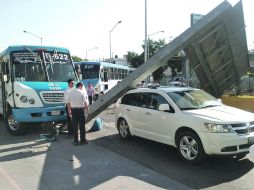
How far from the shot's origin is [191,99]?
9.16 metres

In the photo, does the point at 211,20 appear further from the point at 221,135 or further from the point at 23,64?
the point at 23,64

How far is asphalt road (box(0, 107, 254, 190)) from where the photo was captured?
22.2 ft

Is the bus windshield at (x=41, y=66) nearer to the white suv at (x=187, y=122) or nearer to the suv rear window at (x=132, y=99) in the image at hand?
the suv rear window at (x=132, y=99)

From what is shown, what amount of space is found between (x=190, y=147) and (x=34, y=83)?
600cm

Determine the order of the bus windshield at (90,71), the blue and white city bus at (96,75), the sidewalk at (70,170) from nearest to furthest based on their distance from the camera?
the sidewalk at (70,170) → the blue and white city bus at (96,75) → the bus windshield at (90,71)

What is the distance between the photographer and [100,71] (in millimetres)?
26984

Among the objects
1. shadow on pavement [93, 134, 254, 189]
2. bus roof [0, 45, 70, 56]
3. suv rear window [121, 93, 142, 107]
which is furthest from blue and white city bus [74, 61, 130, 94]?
shadow on pavement [93, 134, 254, 189]

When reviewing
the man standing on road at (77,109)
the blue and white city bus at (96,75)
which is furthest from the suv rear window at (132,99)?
the blue and white city bus at (96,75)

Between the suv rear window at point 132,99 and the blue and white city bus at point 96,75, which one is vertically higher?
the blue and white city bus at point 96,75

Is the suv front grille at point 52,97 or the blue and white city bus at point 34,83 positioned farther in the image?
the suv front grille at point 52,97

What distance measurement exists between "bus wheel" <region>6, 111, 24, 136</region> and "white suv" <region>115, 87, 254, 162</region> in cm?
343

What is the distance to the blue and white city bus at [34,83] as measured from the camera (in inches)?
460

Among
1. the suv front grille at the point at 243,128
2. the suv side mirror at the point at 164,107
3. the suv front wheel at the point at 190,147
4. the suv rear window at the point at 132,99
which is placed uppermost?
the suv rear window at the point at 132,99

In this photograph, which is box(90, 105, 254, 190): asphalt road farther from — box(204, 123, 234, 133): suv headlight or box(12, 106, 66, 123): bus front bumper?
box(12, 106, 66, 123): bus front bumper
